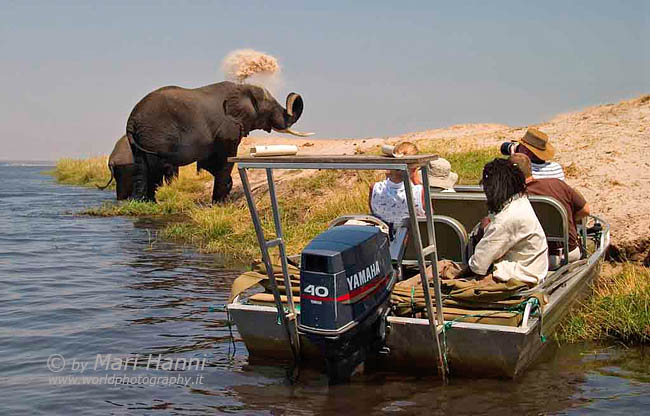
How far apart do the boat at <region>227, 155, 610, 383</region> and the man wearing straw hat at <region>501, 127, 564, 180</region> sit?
1308mm

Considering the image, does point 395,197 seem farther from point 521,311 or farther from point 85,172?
point 85,172

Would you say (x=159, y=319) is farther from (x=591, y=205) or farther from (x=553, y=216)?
(x=591, y=205)

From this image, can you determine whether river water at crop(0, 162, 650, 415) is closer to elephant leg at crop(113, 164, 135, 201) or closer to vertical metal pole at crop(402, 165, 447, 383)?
vertical metal pole at crop(402, 165, 447, 383)

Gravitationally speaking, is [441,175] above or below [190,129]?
below

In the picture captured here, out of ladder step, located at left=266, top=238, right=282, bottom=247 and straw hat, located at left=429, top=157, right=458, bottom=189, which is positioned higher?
straw hat, located at left=429, top=157, right=458, bottom=189

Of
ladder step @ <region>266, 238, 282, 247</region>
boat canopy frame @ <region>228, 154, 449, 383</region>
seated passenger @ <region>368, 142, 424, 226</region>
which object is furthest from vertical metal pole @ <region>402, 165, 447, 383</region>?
seated passenger @ <region>368, 142, 424, 226</region>

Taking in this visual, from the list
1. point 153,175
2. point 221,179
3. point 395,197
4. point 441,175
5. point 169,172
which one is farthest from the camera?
point 169,172

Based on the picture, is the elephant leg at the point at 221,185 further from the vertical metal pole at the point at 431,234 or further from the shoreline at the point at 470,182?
the vertical metal pole at the point at 431,234

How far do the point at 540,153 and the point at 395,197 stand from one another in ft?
5.28

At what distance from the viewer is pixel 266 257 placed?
6.23 meters

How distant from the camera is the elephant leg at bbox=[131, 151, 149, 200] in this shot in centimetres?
2008

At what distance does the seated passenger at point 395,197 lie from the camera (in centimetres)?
753

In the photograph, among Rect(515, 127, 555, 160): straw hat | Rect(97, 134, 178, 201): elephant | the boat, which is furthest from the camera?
Rect(97, 134, 178, 201): elephant

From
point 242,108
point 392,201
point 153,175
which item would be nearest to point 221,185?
point 153,175
